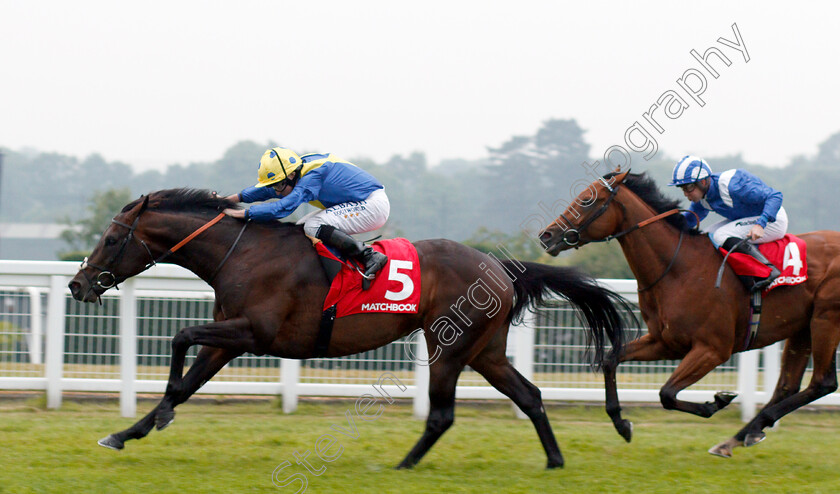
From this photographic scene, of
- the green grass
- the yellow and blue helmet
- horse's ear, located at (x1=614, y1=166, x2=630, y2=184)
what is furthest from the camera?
horse's ear, located at (x1=614, y1=166, x2=630, y2=184)

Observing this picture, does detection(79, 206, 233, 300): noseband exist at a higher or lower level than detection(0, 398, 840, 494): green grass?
higher

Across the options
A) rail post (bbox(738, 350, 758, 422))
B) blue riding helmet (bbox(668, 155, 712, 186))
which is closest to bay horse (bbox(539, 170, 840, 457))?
blue riding helmet (bbox(668, 155, 712, 186))

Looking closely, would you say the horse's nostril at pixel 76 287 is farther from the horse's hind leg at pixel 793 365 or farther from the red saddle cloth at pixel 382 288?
the horse's hind leg at pixel 793 365

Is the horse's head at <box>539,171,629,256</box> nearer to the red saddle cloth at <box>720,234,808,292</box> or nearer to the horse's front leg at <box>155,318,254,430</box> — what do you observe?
the red saddle cloth at <box>720,234,808,292</box>

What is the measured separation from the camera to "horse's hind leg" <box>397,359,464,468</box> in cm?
481

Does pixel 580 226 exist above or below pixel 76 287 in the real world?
above

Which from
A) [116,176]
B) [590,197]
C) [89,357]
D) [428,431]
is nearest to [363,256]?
[428,431]

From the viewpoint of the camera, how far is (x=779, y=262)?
17.0 ft

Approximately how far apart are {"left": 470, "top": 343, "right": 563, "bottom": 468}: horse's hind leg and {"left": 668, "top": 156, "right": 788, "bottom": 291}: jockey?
1469 millimetres

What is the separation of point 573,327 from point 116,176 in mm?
53538

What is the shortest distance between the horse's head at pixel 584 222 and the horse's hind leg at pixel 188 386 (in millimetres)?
1975

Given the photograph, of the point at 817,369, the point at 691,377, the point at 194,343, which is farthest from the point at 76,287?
the point at 817,369

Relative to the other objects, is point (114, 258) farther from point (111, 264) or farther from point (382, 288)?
point (382, 288)

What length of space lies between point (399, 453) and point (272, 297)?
133cm
